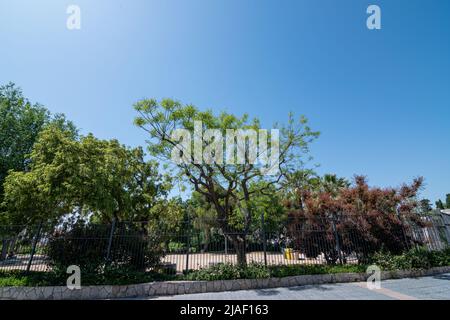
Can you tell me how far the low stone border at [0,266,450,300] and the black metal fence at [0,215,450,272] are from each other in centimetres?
95

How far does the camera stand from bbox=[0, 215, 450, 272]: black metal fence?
889cm

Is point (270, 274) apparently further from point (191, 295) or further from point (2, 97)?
point (2, 97)

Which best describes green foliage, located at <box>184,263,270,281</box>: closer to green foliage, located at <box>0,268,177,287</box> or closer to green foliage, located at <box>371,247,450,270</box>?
green foliage, located at <box>0,268,177,287</box>

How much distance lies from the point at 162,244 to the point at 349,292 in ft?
23.7

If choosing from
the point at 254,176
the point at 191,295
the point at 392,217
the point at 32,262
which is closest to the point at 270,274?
the point at 191,295

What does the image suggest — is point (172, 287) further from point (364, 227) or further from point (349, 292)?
point (364, 227)

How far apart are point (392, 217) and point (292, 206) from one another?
505 cm

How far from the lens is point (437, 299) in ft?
21.3

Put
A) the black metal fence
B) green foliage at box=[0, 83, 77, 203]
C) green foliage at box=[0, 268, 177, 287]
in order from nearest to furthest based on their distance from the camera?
1. green foliage at box=[0, 268, 177, 287]
2. the black metal fence
3. green foliage at box=[0, 83, 77, 203]

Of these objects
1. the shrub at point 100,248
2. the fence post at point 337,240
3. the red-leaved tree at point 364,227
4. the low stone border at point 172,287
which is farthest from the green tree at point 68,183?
the fence post at point 337,240

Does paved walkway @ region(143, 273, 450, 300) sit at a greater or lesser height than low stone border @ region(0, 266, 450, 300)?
lesser

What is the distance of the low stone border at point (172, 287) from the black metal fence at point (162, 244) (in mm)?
954

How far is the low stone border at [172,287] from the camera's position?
295 inches

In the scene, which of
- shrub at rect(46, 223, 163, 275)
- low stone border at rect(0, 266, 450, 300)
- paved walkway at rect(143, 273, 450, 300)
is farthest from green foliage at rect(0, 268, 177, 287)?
paved walkway at rect(143, 273, 450, 300)
